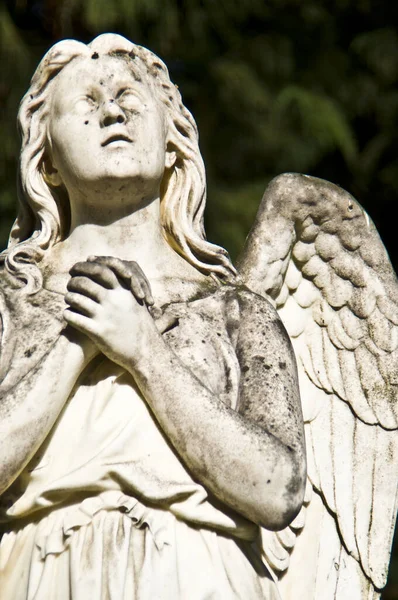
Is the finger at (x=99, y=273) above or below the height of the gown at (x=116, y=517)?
above

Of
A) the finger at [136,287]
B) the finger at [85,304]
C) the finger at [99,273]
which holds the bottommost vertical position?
the finger at [85,304]

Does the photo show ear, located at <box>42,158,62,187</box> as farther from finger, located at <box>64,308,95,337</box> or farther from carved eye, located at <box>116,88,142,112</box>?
finger, located at <box>64,308,95,337</box>

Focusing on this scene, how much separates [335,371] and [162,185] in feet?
2.40

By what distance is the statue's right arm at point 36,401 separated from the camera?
4.38 m

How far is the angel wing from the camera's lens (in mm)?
5023

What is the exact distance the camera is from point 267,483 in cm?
436

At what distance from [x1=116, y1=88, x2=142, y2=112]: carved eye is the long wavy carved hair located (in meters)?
0.07

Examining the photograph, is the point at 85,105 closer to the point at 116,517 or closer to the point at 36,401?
the point at 36,401

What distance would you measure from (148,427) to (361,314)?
40.8 inches

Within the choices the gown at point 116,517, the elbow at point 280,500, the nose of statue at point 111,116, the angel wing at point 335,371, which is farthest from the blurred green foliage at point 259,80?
the elbow at point 280,500

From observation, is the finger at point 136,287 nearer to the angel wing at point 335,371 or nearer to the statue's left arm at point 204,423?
the statue's left arm at point 204,423

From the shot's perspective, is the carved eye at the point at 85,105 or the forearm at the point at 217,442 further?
the carved eye at the point at 85,105

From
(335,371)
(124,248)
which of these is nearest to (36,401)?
(124,248)

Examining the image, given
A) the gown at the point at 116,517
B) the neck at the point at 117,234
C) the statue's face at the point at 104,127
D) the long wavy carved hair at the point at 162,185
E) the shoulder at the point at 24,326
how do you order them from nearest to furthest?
the gown at the point at 116,517, the shoulder at the point at 24,326, the statue's face at the point at 104,127, the neck at the point at 117,234, the long wavy carved hair at the point at 162,185
